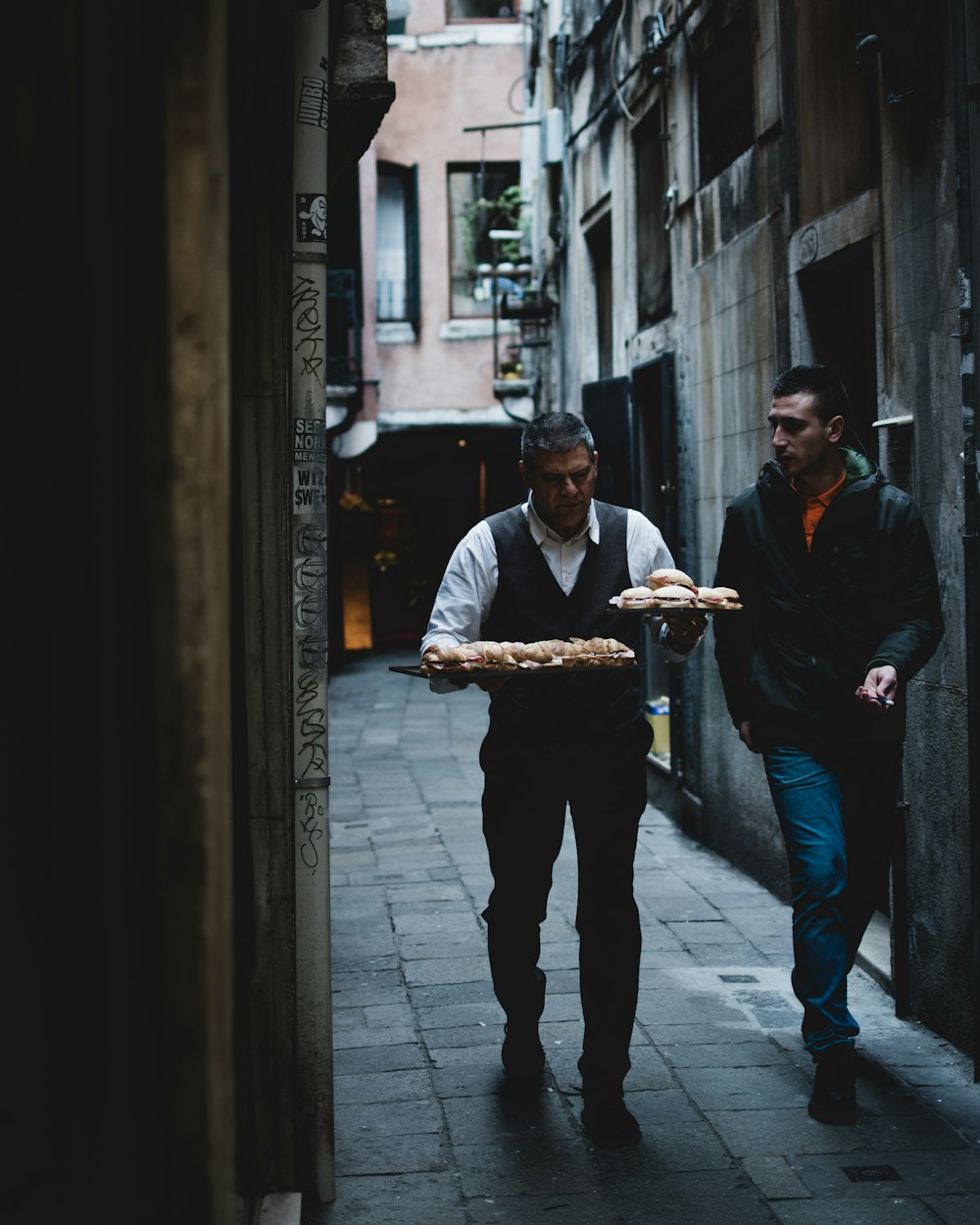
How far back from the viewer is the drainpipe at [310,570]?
12.2ft

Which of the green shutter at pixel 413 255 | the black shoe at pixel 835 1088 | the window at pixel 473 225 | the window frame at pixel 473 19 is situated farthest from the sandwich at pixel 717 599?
the window frame at pixel 473 19

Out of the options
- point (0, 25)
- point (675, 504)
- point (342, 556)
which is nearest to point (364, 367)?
point (342, 556)

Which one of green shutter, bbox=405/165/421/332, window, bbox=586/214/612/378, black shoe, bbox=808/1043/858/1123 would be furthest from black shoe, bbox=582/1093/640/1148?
green shutter, bbox=405/165/421/332

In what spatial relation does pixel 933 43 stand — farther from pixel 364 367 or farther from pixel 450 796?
pixel 364 367

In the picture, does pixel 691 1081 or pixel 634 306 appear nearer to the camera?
pixel 691 1081

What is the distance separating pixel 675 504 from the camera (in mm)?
9094

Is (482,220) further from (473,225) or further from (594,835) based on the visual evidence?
(594,835)

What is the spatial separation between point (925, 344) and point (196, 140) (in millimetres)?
3843

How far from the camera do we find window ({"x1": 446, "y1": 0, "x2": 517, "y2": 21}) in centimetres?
2083

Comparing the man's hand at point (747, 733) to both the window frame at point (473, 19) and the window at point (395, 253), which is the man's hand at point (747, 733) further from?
the window frame at point (473, 19)

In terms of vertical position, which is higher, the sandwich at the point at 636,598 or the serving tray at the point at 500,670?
the sandwich at the point at 636,598

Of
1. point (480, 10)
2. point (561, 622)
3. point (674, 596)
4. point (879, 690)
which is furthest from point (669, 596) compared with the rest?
point (480, 10)

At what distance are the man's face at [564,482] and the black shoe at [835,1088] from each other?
1724mm

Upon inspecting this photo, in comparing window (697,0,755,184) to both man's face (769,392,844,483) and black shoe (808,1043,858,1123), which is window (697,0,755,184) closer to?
man's face (769,392,844,483)
